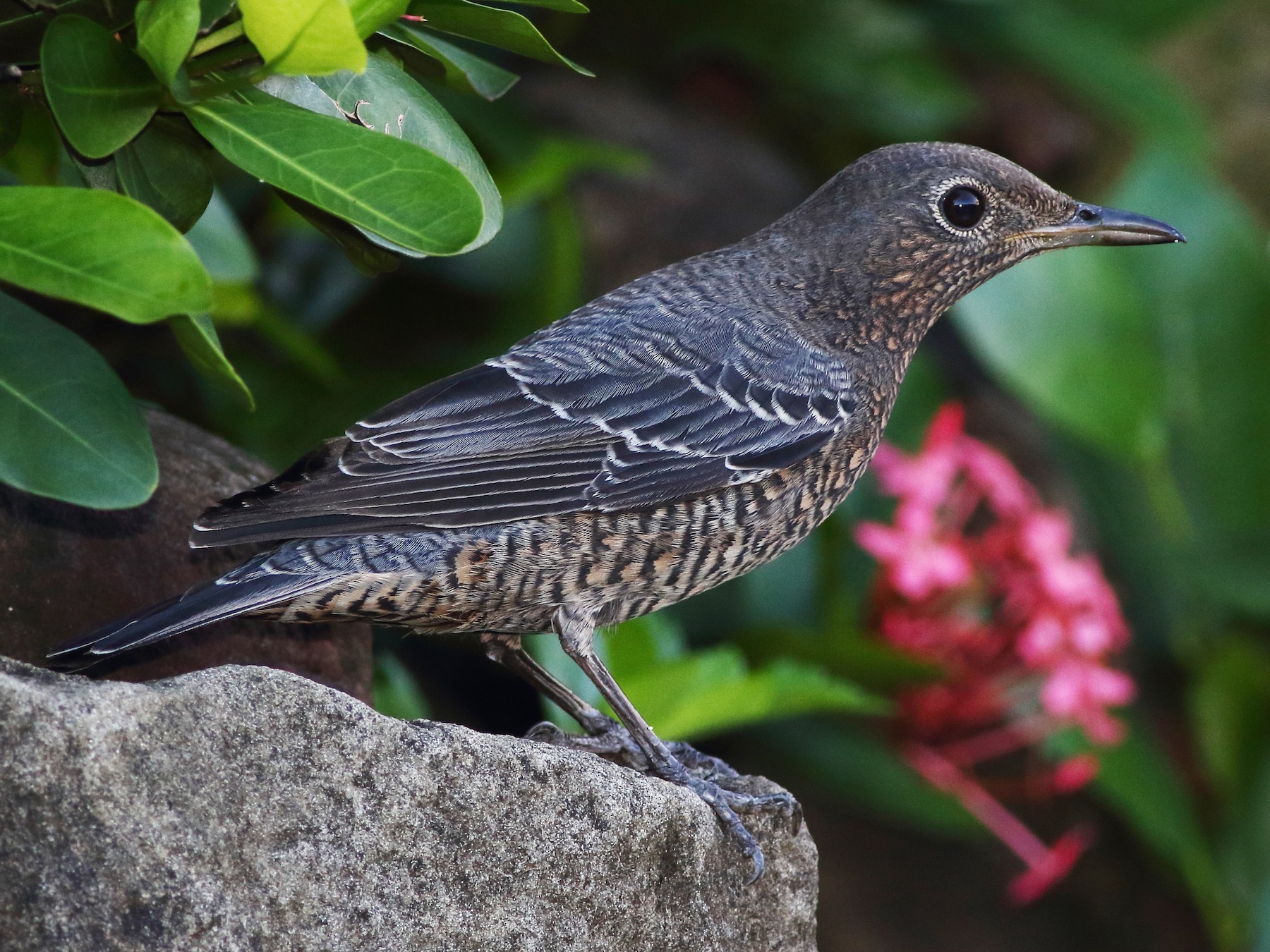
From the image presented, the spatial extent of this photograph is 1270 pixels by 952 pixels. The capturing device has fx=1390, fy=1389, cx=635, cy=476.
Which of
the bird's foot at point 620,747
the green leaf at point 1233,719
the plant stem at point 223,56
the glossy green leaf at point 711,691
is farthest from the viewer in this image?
the green leaf at point 1233,719

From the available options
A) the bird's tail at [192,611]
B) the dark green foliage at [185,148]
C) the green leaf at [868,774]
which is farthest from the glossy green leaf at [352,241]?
the green leaf at [868,774]

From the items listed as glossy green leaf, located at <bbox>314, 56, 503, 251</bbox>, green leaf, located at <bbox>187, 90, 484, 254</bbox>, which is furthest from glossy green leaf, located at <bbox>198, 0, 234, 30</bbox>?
glossy green leaf, located at <bbox>314, 56, 503, 251</bbox>

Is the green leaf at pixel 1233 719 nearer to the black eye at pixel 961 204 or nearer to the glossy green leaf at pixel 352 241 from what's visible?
the black eye at pixel 961 204

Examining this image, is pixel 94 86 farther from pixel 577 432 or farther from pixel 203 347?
pixel 577 432

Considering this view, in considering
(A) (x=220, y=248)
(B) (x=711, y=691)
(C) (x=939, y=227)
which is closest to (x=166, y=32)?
(A) (x=220, y=248)

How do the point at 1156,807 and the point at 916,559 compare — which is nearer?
the point at 916,559

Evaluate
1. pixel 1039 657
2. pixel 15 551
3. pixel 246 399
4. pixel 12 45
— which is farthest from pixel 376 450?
pixel 1039 657

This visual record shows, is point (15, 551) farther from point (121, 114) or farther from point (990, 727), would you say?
point (990, 727)
